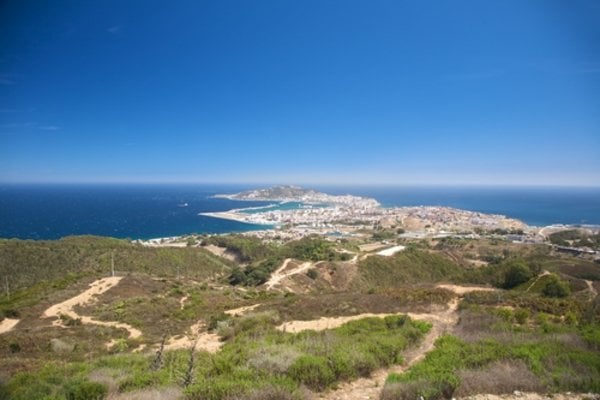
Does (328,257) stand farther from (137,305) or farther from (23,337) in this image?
(23,337)

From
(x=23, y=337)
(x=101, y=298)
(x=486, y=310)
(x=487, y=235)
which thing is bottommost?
(x=487, y=235)

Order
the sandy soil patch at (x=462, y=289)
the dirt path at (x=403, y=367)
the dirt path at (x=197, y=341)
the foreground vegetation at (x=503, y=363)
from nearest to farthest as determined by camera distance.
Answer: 1. the foreground vegetation at (x=503, y=363)
2. the dirt path at (x=403, y=367)
3. the dirt path at (x=197, y=341)
4. the sandy soil patch at (x=462, y=289)

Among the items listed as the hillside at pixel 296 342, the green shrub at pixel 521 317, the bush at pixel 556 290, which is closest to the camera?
the hillside at pixel 296 342

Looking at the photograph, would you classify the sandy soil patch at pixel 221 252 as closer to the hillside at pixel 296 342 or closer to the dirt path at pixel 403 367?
the hillside at pixel 296 342

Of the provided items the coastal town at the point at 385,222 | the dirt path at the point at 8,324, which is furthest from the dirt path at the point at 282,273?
the coastal town at the point at 385,222

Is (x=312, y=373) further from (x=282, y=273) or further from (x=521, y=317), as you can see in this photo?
(x=282, y=273)

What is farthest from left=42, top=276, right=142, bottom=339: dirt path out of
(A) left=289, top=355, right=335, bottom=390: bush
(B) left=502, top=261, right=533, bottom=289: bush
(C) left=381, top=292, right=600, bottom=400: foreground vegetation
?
(B) left=502, top=261, right=533, bottom=289: bush

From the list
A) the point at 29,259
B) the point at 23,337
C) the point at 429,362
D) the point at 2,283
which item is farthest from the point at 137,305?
the point at 29,259
